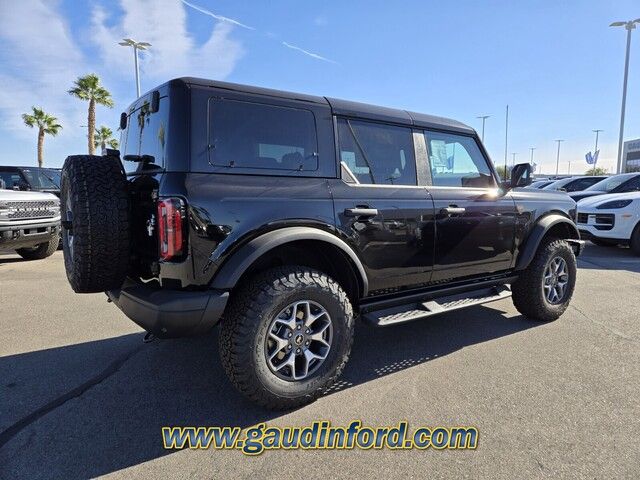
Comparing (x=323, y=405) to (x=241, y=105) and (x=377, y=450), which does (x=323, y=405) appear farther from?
(x=241, y=105)

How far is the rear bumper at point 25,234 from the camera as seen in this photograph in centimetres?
648

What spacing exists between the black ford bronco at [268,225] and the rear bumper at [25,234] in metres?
4.42

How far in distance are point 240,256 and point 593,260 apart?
8156 millimetres

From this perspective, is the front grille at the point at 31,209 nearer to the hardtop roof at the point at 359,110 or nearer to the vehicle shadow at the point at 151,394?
the vehicle shadow at the point at 151,394

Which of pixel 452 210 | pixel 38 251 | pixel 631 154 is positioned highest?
pixel 631 154

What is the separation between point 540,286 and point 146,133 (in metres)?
3.77

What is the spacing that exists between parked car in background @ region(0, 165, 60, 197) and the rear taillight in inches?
326

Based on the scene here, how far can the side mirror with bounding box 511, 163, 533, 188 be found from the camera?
3.77 m

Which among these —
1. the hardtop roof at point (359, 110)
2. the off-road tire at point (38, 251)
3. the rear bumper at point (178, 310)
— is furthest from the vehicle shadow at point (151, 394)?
the off-road tire at point (38, 251)

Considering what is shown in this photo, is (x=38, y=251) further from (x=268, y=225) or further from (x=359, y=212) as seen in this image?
(x=359, y=212)

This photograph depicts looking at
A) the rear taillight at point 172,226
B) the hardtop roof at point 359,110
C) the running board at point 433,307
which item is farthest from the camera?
the running board at point 433,307

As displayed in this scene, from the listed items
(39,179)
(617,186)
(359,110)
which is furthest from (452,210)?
(39,179)

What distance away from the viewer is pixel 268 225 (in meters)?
2.53

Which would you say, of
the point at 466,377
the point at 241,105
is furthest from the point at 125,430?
the point at 466,377
